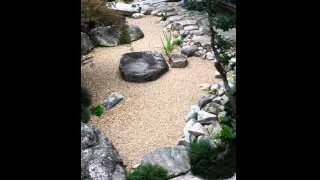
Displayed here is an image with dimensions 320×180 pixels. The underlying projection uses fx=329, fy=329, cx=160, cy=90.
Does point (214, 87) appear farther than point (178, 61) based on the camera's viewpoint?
No

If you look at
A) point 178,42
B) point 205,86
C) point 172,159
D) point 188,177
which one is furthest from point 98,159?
point 178,42

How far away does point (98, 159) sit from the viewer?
12.0 feet

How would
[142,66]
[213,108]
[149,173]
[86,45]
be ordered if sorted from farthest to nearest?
1. [86,45]
2. [142,66]
3. [213,108]
4. [149,173]

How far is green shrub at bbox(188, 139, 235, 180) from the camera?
3.55 meters

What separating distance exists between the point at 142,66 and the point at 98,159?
2.97 metres

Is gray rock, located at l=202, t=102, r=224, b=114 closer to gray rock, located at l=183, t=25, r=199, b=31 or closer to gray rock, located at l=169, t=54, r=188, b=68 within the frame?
gray rock, located at l=169, t=54, r=188, b=68

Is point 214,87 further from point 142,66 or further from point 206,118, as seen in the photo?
point 142,66

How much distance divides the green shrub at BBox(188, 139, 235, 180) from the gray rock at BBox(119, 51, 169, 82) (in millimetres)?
2416

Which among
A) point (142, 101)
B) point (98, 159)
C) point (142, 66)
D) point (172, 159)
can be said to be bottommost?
point (142, 101)

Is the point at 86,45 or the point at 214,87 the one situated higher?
the point at 86,45

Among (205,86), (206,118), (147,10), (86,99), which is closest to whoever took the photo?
(206,118)
